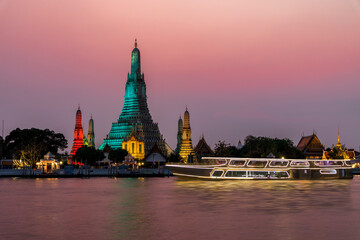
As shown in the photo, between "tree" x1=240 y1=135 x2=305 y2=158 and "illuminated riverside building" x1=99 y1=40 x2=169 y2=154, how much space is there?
30.4 meters

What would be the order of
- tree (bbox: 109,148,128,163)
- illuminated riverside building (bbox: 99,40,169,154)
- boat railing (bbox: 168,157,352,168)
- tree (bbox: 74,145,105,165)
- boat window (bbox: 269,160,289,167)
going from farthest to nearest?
illuminated riverside building (bbox: 99,40,169,154)
tree (bbox: 109,148,128,163)
tree (bbox: 74,145,105,165)
boat window (bbox: 269,160,289,167)
boat railing (bbox: 168,157,352,168)

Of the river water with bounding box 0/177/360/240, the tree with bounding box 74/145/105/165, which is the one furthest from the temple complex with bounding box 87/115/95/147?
the river water with bounding box 0/177/360/240

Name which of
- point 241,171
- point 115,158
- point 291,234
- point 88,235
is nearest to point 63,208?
point 88,235

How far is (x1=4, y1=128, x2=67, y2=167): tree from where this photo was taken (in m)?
120

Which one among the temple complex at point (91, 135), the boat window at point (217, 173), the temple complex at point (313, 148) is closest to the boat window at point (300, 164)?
the boat window at point (217, 173)

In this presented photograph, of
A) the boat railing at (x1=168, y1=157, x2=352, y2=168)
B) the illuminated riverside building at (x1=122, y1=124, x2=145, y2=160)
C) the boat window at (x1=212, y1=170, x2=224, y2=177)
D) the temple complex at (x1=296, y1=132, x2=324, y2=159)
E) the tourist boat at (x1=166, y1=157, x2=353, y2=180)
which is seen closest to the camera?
the tourist boat at (x1=166, y1=157, x2=353, y2=180)

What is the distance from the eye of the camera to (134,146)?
483ft

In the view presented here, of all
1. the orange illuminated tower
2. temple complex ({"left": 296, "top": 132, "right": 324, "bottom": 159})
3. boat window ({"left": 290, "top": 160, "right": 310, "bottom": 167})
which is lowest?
boat window ({"left": 290, "top": 160, "right": 310, "bottom": 167})

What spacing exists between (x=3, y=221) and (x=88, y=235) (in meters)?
8.63

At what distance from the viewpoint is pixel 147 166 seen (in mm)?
137000

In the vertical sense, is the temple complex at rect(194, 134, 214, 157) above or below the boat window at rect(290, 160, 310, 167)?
above

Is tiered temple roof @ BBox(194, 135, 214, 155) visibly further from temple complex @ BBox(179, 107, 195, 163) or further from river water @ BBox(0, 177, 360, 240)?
river water @ BBox(0, 177, 360, 240)

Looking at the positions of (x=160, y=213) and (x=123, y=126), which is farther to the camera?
(x=123, y=126)

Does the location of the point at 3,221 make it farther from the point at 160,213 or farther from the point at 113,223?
the point at 160,213
